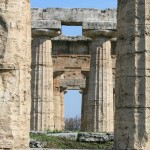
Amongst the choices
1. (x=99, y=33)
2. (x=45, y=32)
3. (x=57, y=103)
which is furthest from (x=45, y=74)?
(x=57, y=103)

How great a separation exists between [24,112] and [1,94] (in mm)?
726

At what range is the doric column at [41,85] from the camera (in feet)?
92.4

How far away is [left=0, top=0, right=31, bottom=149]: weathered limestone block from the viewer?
472 inches

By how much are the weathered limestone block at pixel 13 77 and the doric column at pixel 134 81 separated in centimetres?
423

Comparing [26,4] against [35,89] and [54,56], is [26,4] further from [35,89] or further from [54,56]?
[54,56]

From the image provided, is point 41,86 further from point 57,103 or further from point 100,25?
point 57,103

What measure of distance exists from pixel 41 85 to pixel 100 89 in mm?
3128

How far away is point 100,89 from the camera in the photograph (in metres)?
28.5

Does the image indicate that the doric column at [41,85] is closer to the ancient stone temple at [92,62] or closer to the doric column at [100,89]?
the ancient stone temple at [92,62]

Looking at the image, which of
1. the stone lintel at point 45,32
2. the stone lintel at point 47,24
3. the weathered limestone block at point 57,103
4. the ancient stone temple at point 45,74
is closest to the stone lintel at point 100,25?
the ancient stone temple at point 45,74

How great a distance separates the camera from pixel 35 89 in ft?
93.0

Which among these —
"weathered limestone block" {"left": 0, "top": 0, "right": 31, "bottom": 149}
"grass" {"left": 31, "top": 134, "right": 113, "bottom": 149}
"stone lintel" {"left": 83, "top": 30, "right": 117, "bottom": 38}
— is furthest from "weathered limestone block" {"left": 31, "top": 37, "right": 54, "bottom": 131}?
"weathered limestone block" {"left": 0, "top": 0, "right": 31, "bottom": 149}

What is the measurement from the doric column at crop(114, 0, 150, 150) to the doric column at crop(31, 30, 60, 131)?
483 inches

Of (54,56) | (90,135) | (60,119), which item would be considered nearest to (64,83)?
(60,119)
